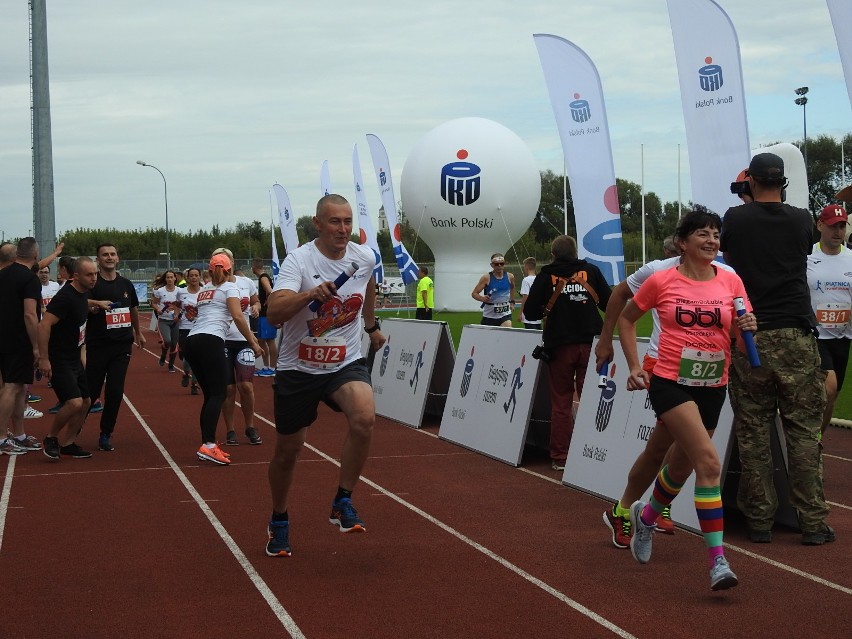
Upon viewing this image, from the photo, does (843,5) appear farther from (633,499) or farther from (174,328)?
(174,328)

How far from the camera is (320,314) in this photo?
21.7ft

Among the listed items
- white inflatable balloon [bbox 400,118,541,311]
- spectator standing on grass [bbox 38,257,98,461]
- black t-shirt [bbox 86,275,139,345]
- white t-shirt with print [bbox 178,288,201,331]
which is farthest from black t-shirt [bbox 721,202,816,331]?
white inflatable balloon [bbox 400,118,541,311]

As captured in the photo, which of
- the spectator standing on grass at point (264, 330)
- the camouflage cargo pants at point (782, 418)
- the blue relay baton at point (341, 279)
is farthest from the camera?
the spectator standing on grass at point (264, 330)

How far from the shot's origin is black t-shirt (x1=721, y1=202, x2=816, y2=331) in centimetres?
701

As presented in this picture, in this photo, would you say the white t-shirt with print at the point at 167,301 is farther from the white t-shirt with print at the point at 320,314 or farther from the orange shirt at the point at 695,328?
the orange shirt at the point at 695,328

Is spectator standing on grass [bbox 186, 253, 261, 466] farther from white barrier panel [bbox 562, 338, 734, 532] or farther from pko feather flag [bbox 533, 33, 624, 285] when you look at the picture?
pko feather flag [bbox 533, 33, 624, 285]

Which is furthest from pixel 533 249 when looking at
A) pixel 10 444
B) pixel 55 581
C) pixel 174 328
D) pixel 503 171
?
pixel 55 581

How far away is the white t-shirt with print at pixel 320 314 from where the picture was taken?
260 inches

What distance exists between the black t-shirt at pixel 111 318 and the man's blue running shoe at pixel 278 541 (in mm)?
5474

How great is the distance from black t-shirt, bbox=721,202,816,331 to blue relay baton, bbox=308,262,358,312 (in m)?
2.44

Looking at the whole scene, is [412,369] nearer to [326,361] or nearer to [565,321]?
[565,321]

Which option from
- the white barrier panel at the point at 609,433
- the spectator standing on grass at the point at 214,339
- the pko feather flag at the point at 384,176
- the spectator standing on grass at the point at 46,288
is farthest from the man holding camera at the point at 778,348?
the pko feather flag at the point at 384,176

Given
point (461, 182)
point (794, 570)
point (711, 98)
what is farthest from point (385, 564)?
point (461, 182)

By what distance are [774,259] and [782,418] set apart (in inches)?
40.4
